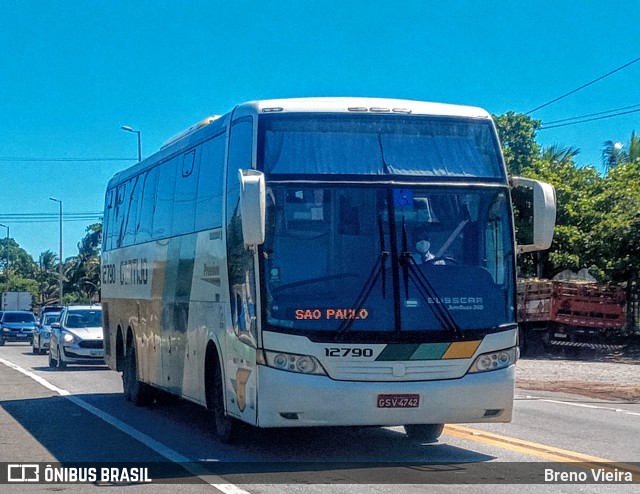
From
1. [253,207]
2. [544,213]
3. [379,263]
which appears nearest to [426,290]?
[379,263]

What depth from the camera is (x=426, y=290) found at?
33.2 feet

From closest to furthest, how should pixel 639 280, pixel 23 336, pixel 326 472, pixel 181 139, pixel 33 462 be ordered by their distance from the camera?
pixel 326 472, pixel 33 462, pixel 181 139, pixel 639 280, pixel 23 336

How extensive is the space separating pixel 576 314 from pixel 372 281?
22.5 metres

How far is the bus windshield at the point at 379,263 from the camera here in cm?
999

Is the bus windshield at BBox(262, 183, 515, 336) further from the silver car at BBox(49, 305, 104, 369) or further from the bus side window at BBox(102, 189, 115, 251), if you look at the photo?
the silver car at BBox(49, 305, 104, 369)

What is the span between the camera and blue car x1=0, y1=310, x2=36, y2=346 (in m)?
48.2

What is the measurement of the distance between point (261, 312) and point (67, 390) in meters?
10.6

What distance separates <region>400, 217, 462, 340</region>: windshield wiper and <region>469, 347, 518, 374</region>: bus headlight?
33 centimetres

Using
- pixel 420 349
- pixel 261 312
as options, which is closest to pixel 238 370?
pixel 261 312

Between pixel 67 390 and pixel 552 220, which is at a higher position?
pixel 552 220

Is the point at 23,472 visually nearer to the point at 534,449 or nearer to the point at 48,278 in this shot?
the point at 534,449

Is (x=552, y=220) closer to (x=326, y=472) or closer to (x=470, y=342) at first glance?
(x=470, y=342)

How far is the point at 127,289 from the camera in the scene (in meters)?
17.4

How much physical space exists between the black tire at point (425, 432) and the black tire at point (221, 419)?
1971 mm
